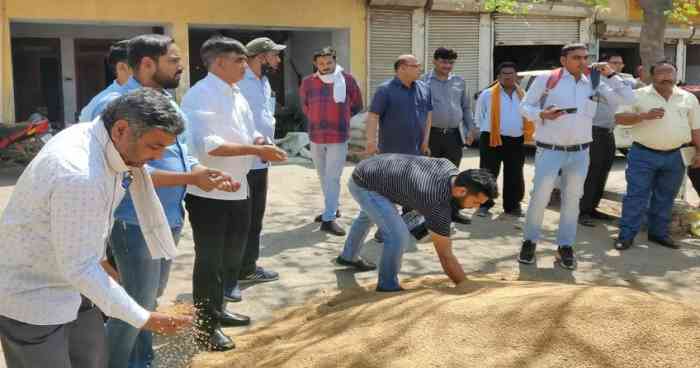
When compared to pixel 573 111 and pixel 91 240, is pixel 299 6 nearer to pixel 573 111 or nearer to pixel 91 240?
pixel 573 111

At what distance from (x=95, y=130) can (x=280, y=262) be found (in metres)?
3.95

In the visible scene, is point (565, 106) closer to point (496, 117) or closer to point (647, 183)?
point (647, 183)

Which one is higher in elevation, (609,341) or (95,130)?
(95,130)

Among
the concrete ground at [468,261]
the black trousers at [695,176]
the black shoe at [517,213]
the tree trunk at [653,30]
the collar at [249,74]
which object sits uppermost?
the tree trunk at [653,30]

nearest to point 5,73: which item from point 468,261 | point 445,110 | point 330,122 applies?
point 330,122

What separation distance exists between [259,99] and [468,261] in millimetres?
2340

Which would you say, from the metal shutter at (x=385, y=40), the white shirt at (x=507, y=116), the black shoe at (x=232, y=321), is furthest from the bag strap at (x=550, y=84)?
the metal shutter at (x=385, y=40)

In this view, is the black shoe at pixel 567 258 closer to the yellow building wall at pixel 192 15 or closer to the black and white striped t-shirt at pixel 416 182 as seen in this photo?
the black and white striped t-shirt at pixel 416 182

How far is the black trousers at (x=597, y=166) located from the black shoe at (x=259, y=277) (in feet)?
13.2

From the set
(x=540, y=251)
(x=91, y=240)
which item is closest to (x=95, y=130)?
(x=91, y=240)

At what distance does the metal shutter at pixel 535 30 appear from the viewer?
17.3 meters

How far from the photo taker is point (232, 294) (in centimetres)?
507

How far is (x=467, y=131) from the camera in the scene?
834 centimetres

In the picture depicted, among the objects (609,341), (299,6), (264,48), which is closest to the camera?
(609,341)
